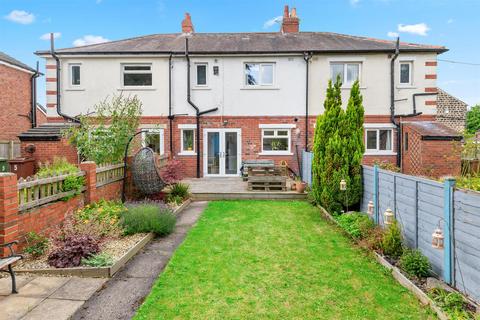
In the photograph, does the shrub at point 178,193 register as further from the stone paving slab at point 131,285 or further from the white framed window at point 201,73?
the white framed window at point 201,73

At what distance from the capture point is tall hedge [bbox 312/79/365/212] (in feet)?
27.0

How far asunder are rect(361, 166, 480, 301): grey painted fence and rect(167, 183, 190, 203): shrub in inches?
244

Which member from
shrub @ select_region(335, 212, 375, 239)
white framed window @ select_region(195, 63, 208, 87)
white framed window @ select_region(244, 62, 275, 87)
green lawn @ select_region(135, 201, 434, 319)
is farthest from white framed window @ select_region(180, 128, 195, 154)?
shrub @ select_region(335, 212, 375, 239)

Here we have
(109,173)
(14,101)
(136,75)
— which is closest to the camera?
(109,173)

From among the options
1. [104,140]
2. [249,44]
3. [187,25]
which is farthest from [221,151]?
[187,25]

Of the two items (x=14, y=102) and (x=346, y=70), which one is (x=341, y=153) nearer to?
(x=346, y=70)

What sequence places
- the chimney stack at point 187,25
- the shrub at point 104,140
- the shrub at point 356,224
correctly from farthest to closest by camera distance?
the chimney stack at point 187,25 → the shrub at point 104,140 → the shrub at point 356,224

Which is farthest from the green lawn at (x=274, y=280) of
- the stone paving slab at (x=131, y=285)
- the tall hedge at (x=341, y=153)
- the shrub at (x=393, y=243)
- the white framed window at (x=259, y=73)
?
the white framed window at (x=259, y=73)

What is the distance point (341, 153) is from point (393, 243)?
324 centimetres

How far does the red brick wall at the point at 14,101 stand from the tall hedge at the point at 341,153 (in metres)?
17.5

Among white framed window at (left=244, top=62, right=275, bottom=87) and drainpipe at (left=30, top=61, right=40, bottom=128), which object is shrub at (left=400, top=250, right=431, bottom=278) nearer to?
white framed window at (left=244, top=62, right=275, bottom=87)

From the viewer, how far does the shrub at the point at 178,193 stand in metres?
10.0

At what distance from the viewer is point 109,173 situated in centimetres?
857

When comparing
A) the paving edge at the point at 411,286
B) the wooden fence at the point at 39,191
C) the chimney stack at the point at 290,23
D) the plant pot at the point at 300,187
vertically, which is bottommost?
the paving edge at the point at 411,286
